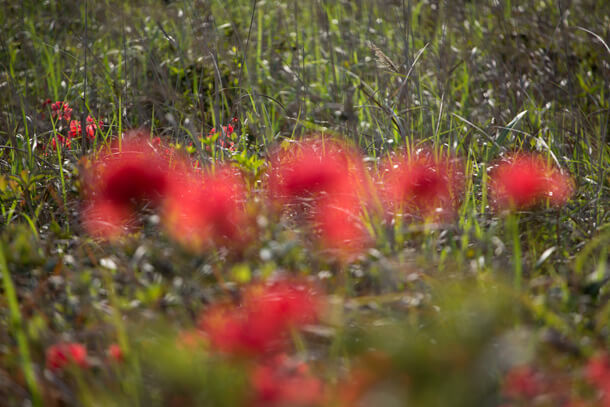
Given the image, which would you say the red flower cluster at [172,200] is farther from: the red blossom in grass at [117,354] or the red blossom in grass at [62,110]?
the red blossom in grass at [62,110]

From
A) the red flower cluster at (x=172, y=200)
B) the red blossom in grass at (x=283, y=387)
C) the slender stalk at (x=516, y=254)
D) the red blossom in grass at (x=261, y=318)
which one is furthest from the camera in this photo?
the red flower cluster at (x=172, y=200)

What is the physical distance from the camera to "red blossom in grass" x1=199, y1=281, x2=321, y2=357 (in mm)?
985

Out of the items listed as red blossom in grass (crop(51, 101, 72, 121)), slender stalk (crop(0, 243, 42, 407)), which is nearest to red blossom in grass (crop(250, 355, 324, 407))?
slender stalk (crop(0, 243, 42, 407))

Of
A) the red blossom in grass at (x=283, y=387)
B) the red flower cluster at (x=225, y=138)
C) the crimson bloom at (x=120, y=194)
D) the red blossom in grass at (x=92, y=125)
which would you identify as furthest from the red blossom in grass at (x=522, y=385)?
the red blossom in grass at (x=92, y=125)

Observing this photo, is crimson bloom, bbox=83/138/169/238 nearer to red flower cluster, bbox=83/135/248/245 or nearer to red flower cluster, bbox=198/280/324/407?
red flower cluster, bbox=83/135/248/245

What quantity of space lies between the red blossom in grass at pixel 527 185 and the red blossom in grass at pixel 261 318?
0.59 meters

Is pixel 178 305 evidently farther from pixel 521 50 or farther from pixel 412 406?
pixel 521 50

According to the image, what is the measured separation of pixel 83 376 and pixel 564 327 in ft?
2.55

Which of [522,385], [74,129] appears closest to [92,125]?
[74,129]

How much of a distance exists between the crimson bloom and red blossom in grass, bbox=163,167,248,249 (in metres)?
0.05

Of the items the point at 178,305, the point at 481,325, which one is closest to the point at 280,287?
the point at 178,305

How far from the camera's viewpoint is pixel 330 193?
162 cm

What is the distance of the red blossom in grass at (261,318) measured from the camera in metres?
0.99

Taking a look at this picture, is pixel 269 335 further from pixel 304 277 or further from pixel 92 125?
pixel 92 125
